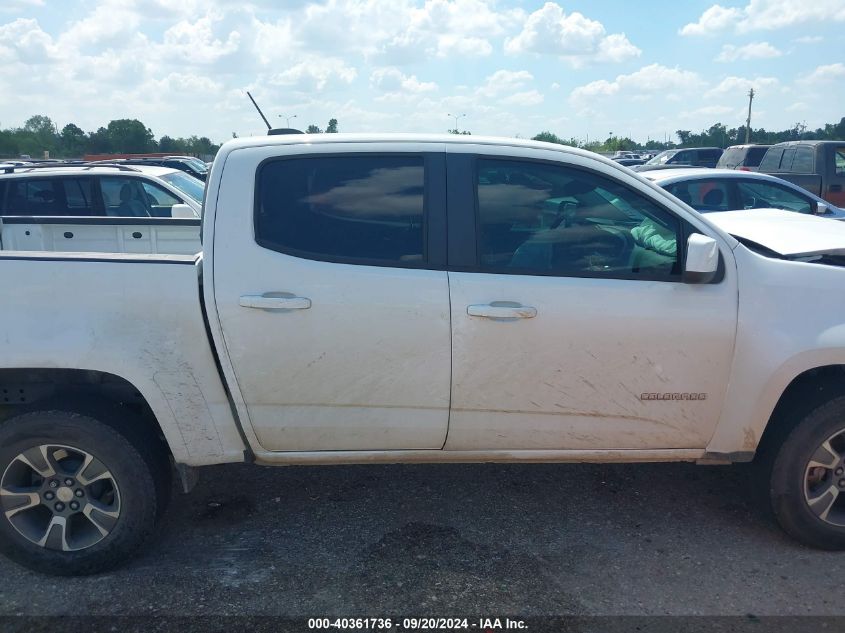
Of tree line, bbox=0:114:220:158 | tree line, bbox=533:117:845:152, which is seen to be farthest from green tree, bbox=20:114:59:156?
tree line, bbox=533:117:845:152

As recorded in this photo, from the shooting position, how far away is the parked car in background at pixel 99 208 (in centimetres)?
630

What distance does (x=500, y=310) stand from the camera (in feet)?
10.5

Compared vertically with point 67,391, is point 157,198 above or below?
above

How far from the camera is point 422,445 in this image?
3428 mm

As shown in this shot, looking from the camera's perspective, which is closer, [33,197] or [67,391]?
[67,391]

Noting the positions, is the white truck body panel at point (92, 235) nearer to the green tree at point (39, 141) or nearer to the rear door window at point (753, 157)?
the rear door window at point (753, 157)

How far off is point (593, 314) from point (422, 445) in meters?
1.01

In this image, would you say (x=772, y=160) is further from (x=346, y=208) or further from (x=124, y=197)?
(x=346, y=208)

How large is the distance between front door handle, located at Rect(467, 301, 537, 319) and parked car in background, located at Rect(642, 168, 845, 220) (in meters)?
5.95

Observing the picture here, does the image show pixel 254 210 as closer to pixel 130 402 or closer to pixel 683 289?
pixel 130 402

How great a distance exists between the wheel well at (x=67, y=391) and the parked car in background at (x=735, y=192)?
22.6 ft

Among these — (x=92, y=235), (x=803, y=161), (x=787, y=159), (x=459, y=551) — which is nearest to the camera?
(x=459, y=551)

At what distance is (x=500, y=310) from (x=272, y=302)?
100 cm

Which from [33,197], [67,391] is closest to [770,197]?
[67,391]
